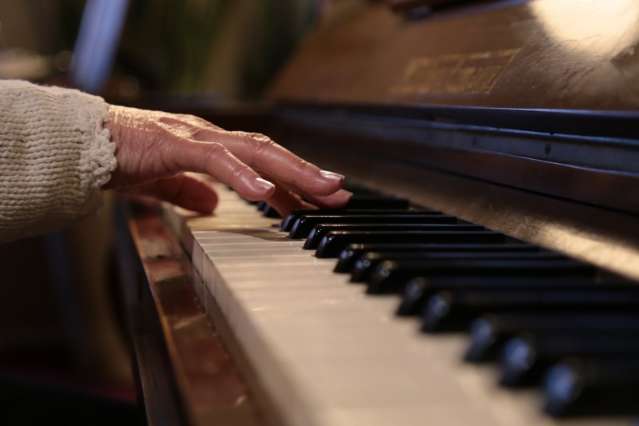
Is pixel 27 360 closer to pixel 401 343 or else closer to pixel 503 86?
pixel 503 86

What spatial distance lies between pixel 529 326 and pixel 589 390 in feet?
0.29

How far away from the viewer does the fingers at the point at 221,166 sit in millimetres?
868

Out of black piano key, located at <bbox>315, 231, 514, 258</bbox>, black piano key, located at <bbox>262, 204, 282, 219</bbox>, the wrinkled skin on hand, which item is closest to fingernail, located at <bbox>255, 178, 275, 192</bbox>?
the wrinkled skin on hand

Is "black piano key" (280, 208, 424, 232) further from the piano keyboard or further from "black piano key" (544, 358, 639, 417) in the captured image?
"black piano key" (544, 358, 639, 417)

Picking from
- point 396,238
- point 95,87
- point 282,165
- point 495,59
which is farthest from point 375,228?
point 95,87

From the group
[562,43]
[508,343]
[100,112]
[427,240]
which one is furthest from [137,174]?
[508,343]

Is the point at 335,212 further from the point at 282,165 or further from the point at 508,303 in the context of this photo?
the point at 508,303

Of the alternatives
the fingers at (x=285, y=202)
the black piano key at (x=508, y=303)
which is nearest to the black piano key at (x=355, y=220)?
the fingers at (x=285, y=202)

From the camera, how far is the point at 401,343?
0.49 meters

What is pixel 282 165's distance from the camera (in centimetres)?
93

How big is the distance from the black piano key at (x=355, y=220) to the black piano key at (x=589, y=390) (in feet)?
1.64

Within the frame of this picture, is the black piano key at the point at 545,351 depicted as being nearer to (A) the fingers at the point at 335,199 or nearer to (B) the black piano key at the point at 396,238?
(B) the black piano key at the point at 396,238

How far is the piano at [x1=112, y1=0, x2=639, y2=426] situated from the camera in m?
0.42

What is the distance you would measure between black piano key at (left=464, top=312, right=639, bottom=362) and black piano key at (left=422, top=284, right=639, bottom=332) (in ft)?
0.05
